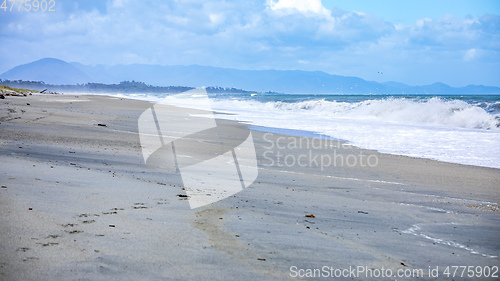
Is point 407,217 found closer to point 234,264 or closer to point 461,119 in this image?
point 234,264

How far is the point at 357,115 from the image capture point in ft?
101

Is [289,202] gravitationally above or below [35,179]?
below

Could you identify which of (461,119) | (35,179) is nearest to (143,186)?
(35,179)

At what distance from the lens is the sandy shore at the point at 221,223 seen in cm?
239

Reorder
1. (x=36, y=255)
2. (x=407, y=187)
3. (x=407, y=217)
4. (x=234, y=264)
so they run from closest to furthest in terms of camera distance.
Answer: (x=36, y=255)
(x=234, y=264)
(x=407, y=217)
(x=407, y=187)

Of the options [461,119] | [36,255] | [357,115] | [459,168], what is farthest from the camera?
[357,115]

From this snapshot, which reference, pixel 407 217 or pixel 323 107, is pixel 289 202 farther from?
pixel 323 107

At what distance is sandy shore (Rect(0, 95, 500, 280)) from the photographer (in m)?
2.39

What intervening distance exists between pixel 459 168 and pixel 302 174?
153 inches

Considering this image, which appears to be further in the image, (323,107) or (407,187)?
(323,107)

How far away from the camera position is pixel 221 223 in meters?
3.43

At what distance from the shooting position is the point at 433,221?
14.1 ft

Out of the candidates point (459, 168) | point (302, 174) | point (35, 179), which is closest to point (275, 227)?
point (35, 179)

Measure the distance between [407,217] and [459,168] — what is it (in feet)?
15.8
